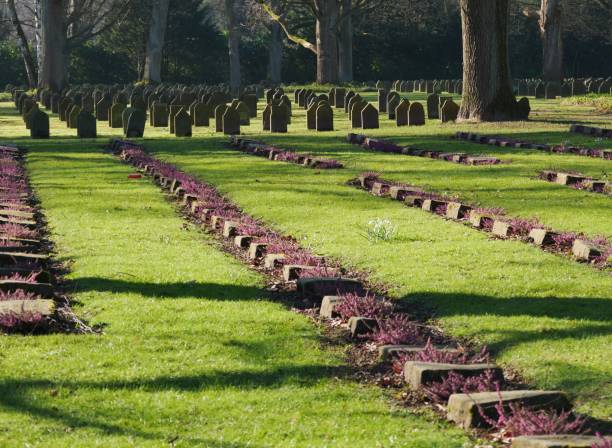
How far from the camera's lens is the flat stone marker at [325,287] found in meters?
9.48

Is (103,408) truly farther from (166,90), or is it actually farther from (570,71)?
(570,71)

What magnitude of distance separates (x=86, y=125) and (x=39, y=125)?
136cm

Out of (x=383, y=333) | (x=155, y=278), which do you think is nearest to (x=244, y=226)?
(x=155, y=278)

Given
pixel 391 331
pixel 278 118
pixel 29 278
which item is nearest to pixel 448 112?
pixel 278 118

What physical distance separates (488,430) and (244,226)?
7726 mm

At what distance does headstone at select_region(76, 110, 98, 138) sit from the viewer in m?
30.8

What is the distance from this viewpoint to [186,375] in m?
7.09

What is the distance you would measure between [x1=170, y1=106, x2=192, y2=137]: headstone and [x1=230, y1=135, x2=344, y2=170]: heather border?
321 cm

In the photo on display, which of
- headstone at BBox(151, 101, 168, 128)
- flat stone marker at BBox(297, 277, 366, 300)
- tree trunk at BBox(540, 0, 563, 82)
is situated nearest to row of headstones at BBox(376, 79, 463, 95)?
tree trunk at BBox(540, 0, 563, 82)

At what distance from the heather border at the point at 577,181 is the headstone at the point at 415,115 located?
48.4 ft

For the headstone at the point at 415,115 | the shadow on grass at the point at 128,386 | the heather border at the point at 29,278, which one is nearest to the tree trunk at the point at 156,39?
the headstone at the point at 415,115

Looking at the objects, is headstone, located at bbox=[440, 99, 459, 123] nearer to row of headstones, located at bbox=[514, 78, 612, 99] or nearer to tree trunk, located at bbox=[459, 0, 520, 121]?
tree trunk, located at bbox=[459, 0, 520, 121]

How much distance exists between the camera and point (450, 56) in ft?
254

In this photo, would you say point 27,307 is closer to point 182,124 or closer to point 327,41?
point 182,124
